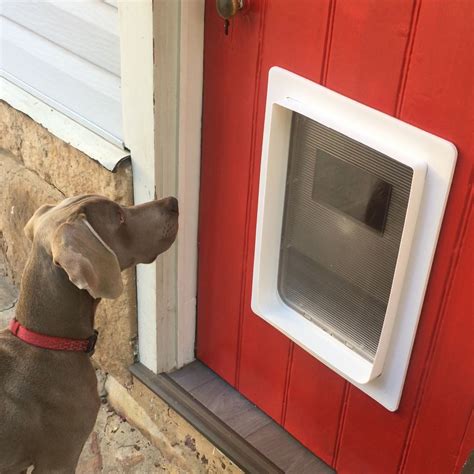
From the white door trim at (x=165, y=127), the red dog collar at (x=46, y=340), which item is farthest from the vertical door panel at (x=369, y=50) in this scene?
the red dog collar at (x=46, y=340)

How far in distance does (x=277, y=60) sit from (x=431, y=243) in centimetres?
64

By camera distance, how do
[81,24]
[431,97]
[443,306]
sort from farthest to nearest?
[81,24]
[443,306]
[431,97]

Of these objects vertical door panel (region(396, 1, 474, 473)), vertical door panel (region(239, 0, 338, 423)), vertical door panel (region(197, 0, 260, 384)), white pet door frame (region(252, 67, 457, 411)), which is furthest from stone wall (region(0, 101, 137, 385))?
vertical door panel (region(396, 1, 474, 473))

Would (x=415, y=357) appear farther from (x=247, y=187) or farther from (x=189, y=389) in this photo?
(x=189, y=389)

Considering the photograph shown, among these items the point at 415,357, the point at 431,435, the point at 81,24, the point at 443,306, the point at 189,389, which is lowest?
the point at 189,389

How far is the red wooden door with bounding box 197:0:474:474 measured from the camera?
1.67 metres

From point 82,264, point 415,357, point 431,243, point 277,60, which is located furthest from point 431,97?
point 82,264

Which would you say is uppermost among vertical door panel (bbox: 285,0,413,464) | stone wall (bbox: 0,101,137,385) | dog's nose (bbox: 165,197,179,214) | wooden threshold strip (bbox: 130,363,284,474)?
vertical door panel (bbox: 285,0,413,464)

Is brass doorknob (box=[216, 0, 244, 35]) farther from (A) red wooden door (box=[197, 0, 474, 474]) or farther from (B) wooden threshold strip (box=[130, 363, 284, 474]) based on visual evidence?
(B) wooden threshold strip (box=[130, 363, 284, 474])

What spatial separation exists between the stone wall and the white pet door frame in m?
0.53

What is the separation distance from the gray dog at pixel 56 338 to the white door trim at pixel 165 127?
0.21 meters

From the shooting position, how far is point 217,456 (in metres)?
2.53

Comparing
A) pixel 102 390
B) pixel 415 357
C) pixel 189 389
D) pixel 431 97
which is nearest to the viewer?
pixel 431 97

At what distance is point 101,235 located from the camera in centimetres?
201
